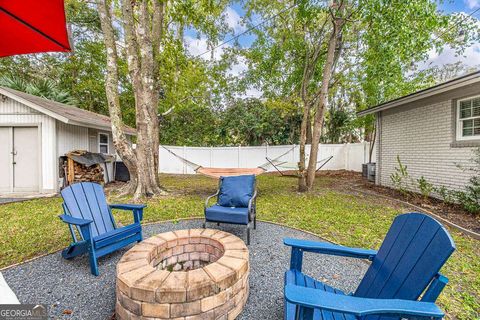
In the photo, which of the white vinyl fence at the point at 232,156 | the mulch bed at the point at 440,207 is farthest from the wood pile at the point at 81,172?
the mulch bed at the point at 440,207

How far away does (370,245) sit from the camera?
3.12 metres

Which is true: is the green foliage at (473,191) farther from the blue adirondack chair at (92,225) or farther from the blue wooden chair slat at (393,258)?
the blue adirondack chair at (92,225)

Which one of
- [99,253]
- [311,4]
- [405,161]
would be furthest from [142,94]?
[405,161]

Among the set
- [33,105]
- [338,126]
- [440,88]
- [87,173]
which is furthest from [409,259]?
[338,126]

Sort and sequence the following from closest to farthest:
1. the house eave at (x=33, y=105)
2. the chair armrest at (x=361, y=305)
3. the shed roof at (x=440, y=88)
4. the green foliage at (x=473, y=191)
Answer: the chair armrest at (x=361, y=305)
the shed roof at (x=440, y=88)
the green foliage at (x=473, y=191)
the house eave at (x=33, y=105)

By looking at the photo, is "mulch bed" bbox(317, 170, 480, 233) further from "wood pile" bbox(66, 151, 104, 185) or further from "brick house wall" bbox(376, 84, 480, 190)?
"wood pile" bbox(66, 151, 104, 185)

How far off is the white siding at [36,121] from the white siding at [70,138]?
0.20 metres

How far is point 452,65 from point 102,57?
2085cm

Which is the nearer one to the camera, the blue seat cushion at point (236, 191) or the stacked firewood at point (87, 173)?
the blue seat cushion at point (236, 191)

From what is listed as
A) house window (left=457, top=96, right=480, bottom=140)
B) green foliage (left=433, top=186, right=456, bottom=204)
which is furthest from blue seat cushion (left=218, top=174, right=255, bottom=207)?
house window (left=457, top=96, right=480, bottom=140)

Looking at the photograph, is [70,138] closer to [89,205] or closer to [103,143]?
[103,143]

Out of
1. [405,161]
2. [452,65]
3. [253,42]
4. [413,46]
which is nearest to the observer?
[413,46]

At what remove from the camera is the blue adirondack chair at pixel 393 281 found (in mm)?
1007

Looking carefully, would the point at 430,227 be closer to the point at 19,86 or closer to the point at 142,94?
the point at 142,94
